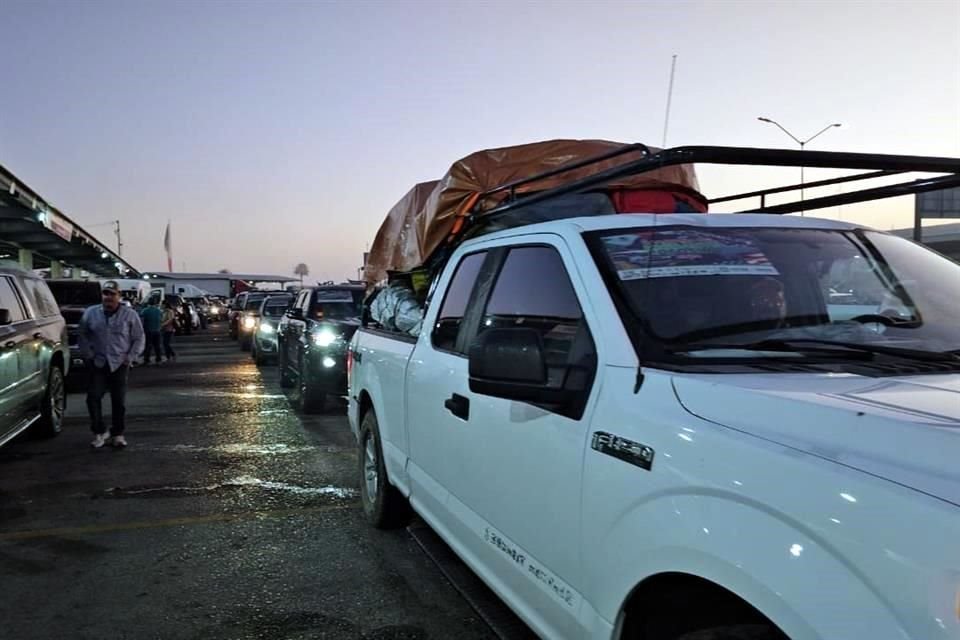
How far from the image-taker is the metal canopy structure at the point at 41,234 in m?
20.8

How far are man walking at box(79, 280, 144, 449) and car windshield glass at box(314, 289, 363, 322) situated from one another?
11.1ft

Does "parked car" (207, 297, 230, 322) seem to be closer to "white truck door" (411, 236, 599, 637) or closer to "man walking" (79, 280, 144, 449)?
"man walking" (79, 280, 144, 449)

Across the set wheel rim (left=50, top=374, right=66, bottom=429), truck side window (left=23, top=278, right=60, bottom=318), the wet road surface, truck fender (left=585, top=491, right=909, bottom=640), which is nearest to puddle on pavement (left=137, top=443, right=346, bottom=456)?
the wet road surface

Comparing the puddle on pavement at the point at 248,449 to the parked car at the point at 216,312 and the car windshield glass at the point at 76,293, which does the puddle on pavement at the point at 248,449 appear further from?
the parked car at the point at 216,312

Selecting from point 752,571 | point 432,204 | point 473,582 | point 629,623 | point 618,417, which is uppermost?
point 432,204

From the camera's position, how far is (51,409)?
338 inches

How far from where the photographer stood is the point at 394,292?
5.85 meters

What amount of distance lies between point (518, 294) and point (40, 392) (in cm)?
701

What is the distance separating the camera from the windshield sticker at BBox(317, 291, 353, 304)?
1189cm

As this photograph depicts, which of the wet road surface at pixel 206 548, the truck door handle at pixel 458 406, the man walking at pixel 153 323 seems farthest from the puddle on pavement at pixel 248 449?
the man walking at pixel 153 323

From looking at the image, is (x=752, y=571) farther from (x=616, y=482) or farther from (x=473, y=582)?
(x=473, y=582)

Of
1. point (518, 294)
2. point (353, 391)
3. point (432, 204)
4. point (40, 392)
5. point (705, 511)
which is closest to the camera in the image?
point (705, 511)

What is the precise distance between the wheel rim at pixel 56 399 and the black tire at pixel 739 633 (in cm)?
866

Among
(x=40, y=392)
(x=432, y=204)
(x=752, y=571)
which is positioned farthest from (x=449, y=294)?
(x=40, y=392)
